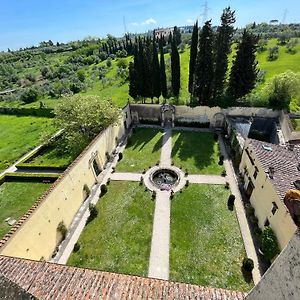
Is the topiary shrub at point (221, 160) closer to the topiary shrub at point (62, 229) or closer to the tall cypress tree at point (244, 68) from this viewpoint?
the tall cypress tree at point (244, 68)

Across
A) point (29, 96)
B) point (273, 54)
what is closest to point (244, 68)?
point (273, 54)

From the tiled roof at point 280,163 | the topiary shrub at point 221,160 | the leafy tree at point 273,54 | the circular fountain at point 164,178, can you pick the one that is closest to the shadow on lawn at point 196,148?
the topiary shrub at point 221,160

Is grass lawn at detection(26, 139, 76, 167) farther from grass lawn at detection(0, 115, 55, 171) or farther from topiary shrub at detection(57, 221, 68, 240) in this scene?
topiary shrub at detection(57, 221, 68, 240)

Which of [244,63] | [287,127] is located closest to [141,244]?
[287,127]

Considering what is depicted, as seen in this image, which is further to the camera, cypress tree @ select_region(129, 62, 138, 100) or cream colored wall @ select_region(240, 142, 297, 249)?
cypress tree @ select_region(129, 62, 138, 100)

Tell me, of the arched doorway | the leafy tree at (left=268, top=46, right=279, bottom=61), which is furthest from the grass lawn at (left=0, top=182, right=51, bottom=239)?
the leafy tree at (left=268, top=46, right=279, bottom=61)

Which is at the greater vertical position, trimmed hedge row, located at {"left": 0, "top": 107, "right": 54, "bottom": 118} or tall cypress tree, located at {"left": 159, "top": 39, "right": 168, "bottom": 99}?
tall cypress tree, located at {"left": 159, "top": 39, "right": 168, "bottom": 99}
